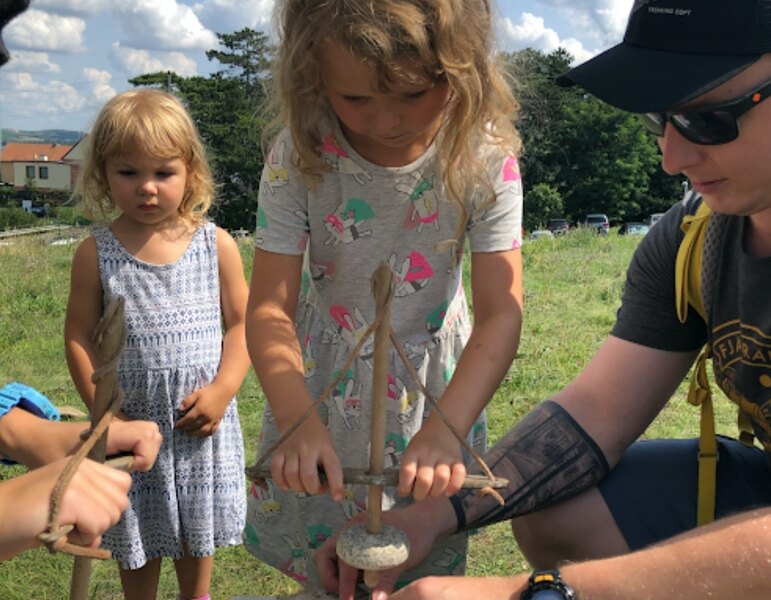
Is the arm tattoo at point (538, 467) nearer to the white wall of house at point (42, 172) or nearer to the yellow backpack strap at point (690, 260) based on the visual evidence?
the yellow backpack strap at point (690, 260)

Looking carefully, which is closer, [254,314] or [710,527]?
[710,527]

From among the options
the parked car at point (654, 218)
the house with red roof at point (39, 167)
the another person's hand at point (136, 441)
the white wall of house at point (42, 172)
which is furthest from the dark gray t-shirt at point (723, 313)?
the white wall of house at point (42, 172)

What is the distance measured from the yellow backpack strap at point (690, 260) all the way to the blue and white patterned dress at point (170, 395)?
169cm

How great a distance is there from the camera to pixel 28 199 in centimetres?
7000

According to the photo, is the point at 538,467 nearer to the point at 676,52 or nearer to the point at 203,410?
the point at 676,52

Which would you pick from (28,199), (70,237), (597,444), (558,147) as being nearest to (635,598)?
(597,444)

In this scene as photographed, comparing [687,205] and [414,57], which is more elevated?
[414,57]

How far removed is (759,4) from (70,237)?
11600 millimetres

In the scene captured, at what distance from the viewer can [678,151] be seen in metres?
1.92

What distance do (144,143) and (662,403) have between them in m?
1.92

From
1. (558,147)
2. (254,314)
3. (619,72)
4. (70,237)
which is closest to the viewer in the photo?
(619,72)

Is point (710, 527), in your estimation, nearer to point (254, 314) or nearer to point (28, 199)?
point (254, 314)

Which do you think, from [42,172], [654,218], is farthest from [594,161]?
[42,172]

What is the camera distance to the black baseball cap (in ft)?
5.79
